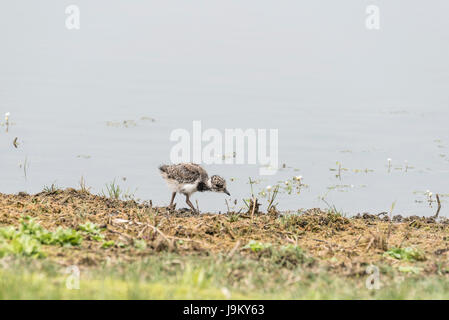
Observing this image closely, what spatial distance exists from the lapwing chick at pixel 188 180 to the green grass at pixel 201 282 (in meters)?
5.42

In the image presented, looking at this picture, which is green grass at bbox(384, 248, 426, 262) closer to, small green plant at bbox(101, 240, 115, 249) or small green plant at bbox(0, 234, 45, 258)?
small green plant at bbox(101, 240, 115, 249)

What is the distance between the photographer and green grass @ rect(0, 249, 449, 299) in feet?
23.2

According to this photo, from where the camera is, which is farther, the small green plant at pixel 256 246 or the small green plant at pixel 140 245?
the small green plant at pixel 256 246

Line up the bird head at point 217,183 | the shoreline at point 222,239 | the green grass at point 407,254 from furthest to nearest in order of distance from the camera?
the bird head at point 217,183 < the green grass at point 407,254 < the shoreline at point 222,239

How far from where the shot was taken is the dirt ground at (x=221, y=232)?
9.25 metres

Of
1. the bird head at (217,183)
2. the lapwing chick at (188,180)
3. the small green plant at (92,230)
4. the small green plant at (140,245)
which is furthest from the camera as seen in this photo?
the bird head at (217,183)

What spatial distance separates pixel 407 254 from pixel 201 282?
3.30 meters

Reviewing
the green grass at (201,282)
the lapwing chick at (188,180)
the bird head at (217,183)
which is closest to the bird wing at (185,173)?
the lapwing chick at (188,180)

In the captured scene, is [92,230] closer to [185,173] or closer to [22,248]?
[22,248]

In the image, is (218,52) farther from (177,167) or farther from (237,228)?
(237,228)

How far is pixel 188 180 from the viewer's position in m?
14.6

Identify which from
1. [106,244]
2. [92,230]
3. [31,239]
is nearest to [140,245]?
[106,244]

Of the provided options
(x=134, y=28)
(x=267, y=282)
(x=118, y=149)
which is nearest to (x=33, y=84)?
(x=118, y=149)

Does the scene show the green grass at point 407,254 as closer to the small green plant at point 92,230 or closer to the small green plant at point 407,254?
the small green plant at point 407,254
